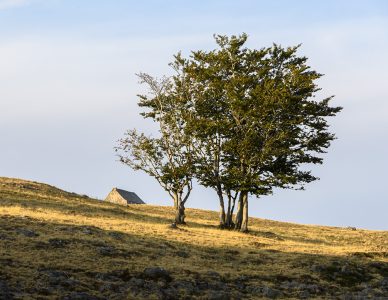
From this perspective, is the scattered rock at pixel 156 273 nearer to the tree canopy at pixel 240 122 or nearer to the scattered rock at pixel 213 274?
the scattered rock at pixel 213 274

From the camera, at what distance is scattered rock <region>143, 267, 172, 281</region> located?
24556mm

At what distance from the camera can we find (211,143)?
52.8m

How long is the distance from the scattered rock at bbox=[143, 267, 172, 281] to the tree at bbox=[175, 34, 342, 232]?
2557 centimetres

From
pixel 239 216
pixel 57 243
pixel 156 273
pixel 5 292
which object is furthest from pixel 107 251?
pixel 239 216

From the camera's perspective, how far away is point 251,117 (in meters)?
50.8

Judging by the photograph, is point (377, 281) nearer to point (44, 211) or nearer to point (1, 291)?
point (1, 291)

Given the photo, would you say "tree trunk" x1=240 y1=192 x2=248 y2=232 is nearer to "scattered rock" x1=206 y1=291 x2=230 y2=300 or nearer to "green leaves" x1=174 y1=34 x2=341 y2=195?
"green leaves" x1=174 y1=34 x2=341 y2=195

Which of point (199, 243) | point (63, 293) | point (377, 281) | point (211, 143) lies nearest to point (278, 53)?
point (211, 143)

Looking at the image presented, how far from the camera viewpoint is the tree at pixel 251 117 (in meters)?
50.2

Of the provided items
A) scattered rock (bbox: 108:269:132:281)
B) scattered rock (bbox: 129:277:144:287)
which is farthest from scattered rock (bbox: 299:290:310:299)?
scattered rock (bbox: 108:269:132:281)

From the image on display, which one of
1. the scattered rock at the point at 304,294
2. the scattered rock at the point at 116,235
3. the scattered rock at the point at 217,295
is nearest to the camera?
the scattered rock at the point at 217,295

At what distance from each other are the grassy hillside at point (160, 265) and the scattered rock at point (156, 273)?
0.15 feet

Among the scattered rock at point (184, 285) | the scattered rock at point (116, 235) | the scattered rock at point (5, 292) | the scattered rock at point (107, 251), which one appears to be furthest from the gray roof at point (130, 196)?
the scattered rock at point (5, 292)

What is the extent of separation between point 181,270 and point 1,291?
32.4 feet
